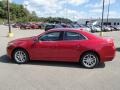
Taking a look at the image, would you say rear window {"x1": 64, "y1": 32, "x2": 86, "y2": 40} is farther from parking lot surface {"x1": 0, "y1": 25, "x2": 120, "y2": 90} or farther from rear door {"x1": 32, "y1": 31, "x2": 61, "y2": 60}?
parking lot surface {"x1": 0, "y1": 25, "x2": 120, "y2": 90}

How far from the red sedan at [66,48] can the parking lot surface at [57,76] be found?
1.04ft

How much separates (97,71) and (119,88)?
Answer: 2.17 m

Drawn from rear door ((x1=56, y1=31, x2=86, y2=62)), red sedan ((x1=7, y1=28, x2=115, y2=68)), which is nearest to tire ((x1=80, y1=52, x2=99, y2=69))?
red sedan ((x1=7, y1=28, x2=115, y2=68))

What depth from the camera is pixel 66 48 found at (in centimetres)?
961

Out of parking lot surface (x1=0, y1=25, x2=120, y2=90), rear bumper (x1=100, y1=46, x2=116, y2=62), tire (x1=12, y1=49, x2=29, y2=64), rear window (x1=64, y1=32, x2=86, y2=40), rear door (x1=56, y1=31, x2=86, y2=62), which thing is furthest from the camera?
tire (x1=12, y1=49, x2=29, y2=64)

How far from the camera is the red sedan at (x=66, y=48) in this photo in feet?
31.0

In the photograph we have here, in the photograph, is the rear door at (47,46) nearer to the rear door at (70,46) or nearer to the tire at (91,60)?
the rear door at (70,46)

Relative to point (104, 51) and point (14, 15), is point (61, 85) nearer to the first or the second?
point (104, 51)

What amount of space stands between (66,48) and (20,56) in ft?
6.40

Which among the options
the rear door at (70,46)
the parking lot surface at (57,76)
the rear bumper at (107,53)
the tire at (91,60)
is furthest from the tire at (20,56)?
the rear bumper at (107,53)

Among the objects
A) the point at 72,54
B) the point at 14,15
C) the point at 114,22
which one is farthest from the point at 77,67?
the point at 14,15

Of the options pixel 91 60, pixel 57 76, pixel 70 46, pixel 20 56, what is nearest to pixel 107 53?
pixel 91 60

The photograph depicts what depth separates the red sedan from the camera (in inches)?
372

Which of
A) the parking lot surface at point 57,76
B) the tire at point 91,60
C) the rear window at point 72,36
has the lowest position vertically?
the parking lot surface at point 57,76
